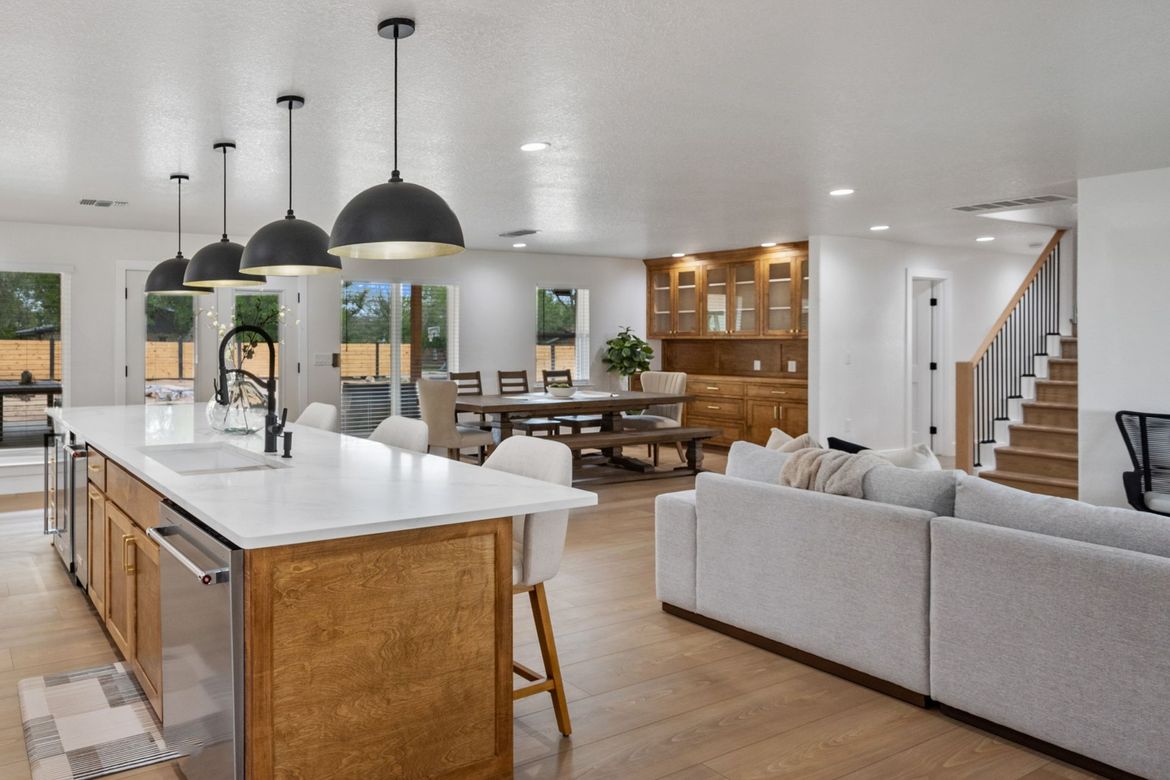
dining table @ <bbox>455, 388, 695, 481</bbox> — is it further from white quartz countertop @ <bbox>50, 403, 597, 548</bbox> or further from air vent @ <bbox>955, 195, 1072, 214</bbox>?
white quartz countertop @ <bbox>50, 403, 597, 548</bbox>

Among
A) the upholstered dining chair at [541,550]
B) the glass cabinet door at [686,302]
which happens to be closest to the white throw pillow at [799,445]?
the upholstered dining chair at [541,550]

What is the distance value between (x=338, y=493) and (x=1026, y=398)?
6648mm

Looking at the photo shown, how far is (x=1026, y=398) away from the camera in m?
7.30

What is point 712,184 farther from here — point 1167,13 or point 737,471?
point 1167,13

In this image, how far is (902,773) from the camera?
252cm

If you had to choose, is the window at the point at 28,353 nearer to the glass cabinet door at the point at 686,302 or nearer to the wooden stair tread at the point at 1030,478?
the glass cabinet door at the point at 686,302

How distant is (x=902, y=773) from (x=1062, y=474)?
16.7ft

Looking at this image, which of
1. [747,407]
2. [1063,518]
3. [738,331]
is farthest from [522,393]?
[1063,518]

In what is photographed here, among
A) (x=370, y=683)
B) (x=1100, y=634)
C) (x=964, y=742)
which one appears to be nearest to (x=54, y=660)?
(x=370, y=683)

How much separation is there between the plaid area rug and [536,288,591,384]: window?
24.5ft

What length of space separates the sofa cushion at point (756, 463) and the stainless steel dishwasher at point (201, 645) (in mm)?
2260

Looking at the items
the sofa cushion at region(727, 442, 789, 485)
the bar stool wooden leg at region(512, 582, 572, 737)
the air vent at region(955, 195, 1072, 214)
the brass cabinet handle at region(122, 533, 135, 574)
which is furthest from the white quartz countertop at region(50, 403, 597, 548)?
the air vent at region(955, 195, 1072, 214)

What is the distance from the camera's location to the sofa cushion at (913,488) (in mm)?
3031

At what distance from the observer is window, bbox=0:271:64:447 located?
741cm
